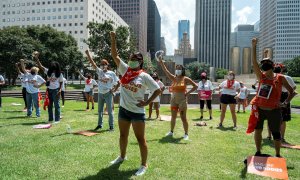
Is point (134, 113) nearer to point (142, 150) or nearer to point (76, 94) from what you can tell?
point (142, 150)

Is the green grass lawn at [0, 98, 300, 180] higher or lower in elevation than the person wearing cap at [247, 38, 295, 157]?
lower

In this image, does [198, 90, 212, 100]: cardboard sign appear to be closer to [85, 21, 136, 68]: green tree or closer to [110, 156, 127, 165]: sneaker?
[110, 156, 127, 165]: sneaker

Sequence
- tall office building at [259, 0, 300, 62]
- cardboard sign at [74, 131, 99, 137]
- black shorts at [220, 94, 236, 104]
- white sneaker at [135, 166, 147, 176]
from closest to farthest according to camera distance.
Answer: white sneaker at [135, 166, 147, 176] → cardboard sign at [74, 131, 99, 137] → black shorts at [220, 94, 236, 104] → tall office building at [259, 0, 300, 62]

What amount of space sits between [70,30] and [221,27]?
353 ft

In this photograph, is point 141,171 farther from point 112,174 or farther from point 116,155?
point 116,155

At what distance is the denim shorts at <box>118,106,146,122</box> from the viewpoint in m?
5.76

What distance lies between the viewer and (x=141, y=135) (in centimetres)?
575

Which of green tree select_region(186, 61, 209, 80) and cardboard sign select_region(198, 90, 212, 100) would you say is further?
green tree select_region(186, 61, 209, 80)

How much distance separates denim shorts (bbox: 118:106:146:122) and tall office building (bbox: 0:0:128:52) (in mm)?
113641

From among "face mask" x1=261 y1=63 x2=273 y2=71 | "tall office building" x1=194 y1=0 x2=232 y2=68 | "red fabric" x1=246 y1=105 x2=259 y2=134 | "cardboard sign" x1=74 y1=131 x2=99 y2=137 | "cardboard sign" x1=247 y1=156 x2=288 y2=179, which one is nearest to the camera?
"cardboard sign" x1=247 y1=156 x2=288 y2=179

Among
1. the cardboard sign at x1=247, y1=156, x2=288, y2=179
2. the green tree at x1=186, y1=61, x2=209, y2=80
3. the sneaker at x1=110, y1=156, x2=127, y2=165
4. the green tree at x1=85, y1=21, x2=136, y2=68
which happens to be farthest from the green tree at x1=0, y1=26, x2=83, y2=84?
the green tree at x1=186, y1=61, x2=209, y2=80

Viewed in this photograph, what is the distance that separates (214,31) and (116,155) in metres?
197

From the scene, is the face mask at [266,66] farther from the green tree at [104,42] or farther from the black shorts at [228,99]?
the green tree at [104,42]

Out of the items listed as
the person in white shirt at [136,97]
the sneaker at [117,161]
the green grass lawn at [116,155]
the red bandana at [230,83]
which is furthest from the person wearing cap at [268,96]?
the red bandana at [230,83]
